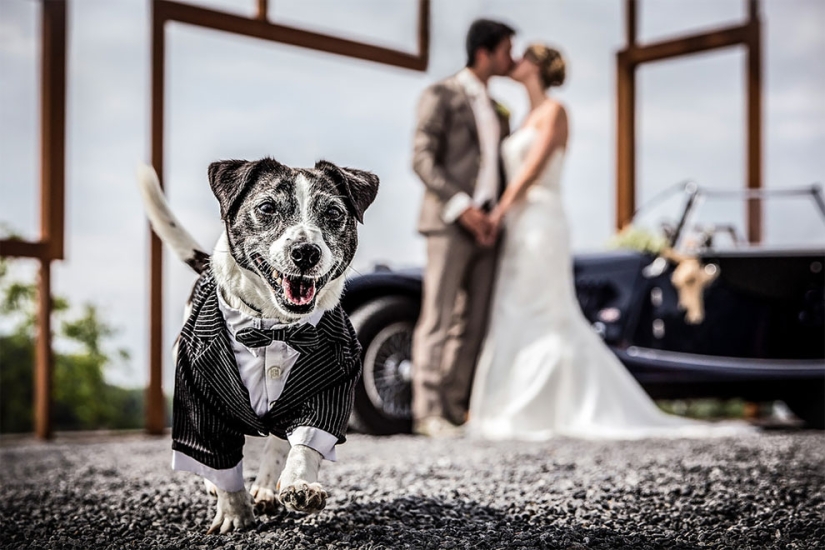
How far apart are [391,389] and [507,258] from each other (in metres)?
0.92

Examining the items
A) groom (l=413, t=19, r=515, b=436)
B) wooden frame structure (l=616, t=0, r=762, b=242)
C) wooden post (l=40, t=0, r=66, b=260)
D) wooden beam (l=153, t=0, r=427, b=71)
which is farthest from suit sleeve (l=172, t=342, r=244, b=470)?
wooden frame structure (l=616, t=0, r=762, b=242)

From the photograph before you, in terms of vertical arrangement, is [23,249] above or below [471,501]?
above

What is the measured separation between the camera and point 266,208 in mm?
1614

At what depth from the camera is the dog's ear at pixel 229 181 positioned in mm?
1646

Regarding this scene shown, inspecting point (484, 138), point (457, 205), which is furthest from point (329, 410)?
point (484, 138)

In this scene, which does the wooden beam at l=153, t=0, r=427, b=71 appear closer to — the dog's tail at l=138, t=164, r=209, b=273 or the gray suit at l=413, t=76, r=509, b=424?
the gray suit at l=413, t=76, r=509, b=424

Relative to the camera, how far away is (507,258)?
4.63 metres

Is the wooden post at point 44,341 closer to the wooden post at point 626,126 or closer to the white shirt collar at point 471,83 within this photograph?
the white shirt collar at point 471,83

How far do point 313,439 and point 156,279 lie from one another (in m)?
3.14

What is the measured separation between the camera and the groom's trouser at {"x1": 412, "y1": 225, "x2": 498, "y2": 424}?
443cm

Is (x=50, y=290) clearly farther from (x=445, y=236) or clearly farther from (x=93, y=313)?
(x=445, y=236)

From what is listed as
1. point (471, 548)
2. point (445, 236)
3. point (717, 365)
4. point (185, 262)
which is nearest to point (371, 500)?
point (471, 548)

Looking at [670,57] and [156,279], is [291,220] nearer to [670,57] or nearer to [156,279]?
[156,279]

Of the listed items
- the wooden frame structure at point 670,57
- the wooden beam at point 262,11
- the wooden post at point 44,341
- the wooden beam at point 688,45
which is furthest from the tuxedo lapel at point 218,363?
the wooden beam at point 688,45
